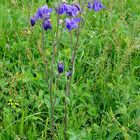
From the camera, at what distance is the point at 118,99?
7.49ft

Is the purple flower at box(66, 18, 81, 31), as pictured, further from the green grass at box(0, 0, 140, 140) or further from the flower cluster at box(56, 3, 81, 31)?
the green grass at box(0, 0, 140, 140)

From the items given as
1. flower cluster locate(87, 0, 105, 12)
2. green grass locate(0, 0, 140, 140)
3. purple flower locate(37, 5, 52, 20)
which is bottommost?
Result: green grass locate(0, 0, 140, 140)

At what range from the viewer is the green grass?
2080mm

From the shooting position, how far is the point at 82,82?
2.44 m

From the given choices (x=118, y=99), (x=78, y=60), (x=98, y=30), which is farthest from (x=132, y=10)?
(x=118, y=99)

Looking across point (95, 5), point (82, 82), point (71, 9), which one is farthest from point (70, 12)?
point (82, 82)

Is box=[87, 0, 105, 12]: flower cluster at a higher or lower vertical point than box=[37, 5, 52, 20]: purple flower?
higher

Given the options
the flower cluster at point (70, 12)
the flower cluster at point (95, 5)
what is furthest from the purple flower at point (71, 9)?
the flower cluster at point (95, 5)

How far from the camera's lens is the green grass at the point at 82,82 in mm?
2080

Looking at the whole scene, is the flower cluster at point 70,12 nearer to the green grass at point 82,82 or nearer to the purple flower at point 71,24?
the purple flower at point 71,24

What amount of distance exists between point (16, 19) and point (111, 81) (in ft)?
3.38

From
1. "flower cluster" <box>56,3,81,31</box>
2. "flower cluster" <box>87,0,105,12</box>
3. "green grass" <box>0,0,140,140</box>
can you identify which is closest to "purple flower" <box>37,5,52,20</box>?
"flower cluster" <box>56,3,81,31</box>

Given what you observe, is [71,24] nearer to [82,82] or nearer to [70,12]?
[70,12]

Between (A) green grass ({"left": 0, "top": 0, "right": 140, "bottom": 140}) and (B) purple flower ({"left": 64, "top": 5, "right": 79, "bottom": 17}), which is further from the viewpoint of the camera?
(A) green grass ({"left": 0, "top": 0, "right": 140, "bottom": 140})
